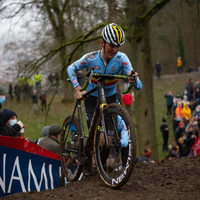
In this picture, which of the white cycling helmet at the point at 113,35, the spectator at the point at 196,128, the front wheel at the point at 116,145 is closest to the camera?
the front wheel at the point at 116,145

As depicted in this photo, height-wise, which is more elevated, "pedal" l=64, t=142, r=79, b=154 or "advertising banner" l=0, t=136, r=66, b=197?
"pedal" l=64, t=142, r=79, b=154

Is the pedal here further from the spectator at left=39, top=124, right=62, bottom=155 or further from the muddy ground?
the spectator at left=39, top=124, right=62, bottom=155

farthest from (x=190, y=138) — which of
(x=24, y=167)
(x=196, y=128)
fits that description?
(x=24, y=167)

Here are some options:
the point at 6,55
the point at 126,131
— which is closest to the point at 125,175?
the point at 126,131

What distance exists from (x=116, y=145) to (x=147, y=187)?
2.37 feet

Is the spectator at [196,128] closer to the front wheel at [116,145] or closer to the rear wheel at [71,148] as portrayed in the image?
the rear wheel at [71,148]

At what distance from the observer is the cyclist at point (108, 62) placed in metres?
4.21

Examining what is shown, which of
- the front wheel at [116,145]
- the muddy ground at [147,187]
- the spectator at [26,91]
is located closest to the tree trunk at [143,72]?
the spectator at [26,91]

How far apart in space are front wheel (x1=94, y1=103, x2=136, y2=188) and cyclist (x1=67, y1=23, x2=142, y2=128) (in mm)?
577

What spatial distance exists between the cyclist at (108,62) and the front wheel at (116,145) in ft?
1.89

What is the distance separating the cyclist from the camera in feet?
13.8

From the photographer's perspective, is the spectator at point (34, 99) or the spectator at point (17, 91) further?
the spectator at point (34, 99)

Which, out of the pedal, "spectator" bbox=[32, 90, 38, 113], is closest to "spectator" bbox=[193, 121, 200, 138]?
"spectator" bbox=[32, 90, 38, 113]

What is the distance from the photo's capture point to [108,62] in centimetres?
462
